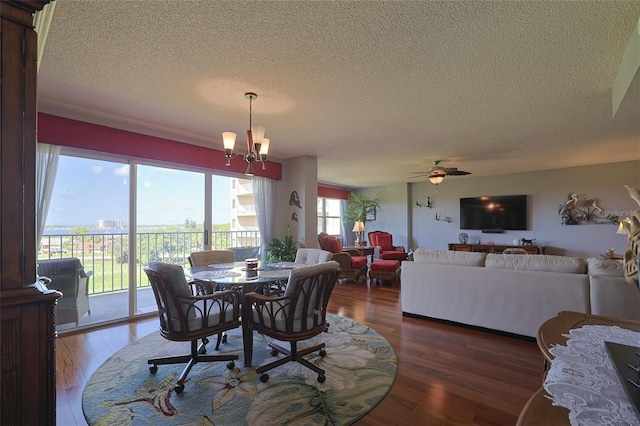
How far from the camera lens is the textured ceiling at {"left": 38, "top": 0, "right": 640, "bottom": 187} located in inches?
67.9

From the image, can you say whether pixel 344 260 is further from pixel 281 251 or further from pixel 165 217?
pixel 165 217

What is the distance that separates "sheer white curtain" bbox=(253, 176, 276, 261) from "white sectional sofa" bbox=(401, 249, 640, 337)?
254 cm

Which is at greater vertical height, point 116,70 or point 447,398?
point 116,70

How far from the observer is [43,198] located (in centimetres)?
298

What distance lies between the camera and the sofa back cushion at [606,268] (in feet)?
8.56

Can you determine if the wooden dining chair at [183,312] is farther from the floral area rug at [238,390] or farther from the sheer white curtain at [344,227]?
the sheer white curtain at [344,227]

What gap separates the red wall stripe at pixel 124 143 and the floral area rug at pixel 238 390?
2290 mm

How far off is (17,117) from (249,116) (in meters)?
2.52

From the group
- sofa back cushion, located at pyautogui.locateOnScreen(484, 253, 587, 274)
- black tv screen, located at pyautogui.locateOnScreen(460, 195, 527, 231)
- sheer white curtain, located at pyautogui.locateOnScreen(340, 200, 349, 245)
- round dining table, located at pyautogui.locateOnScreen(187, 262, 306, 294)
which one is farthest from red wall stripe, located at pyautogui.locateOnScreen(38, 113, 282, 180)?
black tv screen, located at pyautogui.locateOnScreen(460, 195, 527, 231)

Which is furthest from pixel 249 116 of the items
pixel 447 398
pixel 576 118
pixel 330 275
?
pixel 576 118

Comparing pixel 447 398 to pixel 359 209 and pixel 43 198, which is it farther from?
pixel 359 209

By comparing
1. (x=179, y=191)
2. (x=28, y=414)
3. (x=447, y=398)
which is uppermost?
(x=179, y=191)

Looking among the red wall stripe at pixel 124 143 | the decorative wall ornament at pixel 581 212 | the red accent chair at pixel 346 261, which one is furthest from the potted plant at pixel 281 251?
the decorative wall ornament at pixel 581 212

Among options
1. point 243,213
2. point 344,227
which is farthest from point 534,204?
point 243,213
